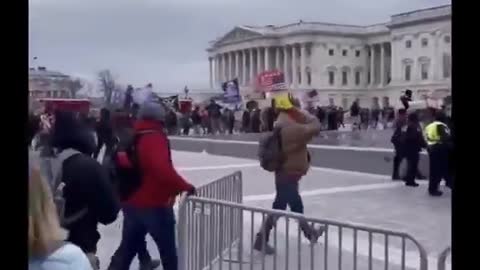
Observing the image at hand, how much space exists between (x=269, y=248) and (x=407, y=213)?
4220 millimetres

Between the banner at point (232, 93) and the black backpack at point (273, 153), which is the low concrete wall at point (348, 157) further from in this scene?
the banner at point (232, 93)

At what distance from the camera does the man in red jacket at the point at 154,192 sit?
4121mm

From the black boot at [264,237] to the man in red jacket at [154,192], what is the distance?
0.46 metres

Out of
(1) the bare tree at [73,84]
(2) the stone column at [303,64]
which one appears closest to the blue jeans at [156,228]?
(1) the bare tree at [73,84]

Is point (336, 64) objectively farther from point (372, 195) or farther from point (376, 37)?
point (372, 195)

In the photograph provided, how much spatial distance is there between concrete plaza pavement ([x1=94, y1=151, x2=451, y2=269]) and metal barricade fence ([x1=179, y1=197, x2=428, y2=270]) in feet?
0.06

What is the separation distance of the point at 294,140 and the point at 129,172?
1705 millimetres

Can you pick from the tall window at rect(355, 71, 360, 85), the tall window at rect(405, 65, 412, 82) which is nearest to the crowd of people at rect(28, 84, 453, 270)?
the tall window at rect(405, 65, 412, 82)

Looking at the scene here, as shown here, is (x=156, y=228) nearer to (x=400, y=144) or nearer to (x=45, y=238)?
(x=45, y=238)

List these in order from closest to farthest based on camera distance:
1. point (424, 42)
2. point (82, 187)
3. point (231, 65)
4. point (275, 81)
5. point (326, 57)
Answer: point (82, 187) < point (275, 81) < point (424, 42) < point (326, 57) < point (231, 65)

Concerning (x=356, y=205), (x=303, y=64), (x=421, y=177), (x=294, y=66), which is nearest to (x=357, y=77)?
(x=303, y=64)

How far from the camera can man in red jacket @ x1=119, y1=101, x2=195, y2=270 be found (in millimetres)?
4121

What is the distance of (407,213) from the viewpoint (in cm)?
808

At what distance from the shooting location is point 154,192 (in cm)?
421
